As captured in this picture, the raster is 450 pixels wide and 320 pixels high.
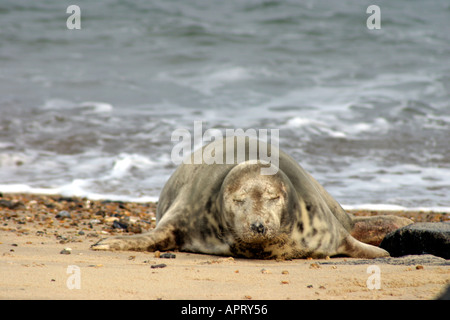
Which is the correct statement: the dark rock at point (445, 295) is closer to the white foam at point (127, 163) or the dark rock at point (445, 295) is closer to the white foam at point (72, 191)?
the white foam at point (72, 191)

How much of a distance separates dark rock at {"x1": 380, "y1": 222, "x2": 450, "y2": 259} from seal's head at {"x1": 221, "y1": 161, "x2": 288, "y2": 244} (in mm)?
993

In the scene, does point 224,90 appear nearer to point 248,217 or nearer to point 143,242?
point 143,242

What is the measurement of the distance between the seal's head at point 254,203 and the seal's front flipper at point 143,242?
595mm

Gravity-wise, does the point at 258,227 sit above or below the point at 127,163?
above

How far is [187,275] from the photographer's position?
348cm

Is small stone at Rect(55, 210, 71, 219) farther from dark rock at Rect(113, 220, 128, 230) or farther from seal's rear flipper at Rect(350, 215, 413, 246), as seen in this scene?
seal's rear flipper at Rect(350, 215, 413, 246)

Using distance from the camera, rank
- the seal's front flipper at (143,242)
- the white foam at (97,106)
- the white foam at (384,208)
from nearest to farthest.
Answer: the seal's front flipper at (143,242) → the white foam at (384,208) → the white foam at (97,106)

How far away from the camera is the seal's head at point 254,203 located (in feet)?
13.5

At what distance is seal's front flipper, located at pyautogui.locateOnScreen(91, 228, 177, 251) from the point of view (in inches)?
175

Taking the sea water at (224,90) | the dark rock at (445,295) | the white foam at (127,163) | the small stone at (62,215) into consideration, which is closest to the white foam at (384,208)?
the sea water at (224,90)

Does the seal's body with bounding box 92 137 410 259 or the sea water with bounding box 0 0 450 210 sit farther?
the sea water with bounding box 0 0 450 210

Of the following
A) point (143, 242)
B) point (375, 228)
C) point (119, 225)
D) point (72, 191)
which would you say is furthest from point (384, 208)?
point (72, 191)

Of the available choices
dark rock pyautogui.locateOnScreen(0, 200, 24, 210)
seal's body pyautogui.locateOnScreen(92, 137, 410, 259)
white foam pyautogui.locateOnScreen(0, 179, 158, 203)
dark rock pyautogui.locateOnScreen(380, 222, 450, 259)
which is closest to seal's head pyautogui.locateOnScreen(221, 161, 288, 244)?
seal's body pyautogui.locateOnScreen(92, 137, 410, 259)

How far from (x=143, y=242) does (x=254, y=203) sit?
97cm
